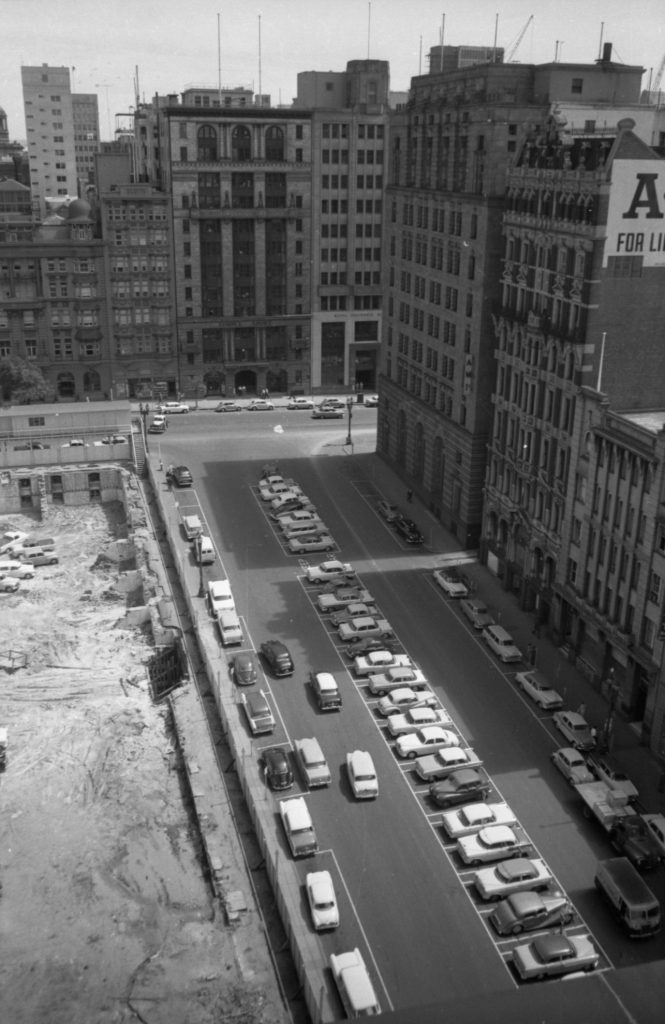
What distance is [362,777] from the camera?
2122 inches

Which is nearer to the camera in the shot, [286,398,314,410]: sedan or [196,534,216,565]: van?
[196,534,216,565]: van

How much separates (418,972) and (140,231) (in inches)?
4224

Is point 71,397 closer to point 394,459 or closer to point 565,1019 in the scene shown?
point 394,459

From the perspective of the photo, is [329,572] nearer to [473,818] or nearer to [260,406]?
[473,818]

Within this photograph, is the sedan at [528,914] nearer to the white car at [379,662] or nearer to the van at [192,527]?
the white car at [379,662]

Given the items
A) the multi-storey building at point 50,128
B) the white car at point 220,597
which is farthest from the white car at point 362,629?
the multi-storey building at point 50,128

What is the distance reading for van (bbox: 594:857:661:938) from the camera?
44219 mm

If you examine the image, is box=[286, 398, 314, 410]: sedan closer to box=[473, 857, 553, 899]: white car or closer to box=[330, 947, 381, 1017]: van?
box=[473, 857, 553, 899]: white car

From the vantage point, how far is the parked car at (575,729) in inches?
2288

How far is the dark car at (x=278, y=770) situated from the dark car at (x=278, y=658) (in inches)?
416

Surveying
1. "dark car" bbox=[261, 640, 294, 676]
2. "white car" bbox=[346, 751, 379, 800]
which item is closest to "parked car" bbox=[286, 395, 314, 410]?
"dark car" bbox=[261, 640, 294, 676]

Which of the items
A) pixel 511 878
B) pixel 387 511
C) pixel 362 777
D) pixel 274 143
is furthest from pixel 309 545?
pixel 274 143

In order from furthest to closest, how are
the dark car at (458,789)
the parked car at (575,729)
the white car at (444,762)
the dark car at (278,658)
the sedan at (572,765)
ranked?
the dark car at (278,658) < the parked car at (575,729) < the white car at (444,762) < the sedan at (572,765) < the dark car at (458,789)

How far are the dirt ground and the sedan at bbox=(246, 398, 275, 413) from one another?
5958cm
